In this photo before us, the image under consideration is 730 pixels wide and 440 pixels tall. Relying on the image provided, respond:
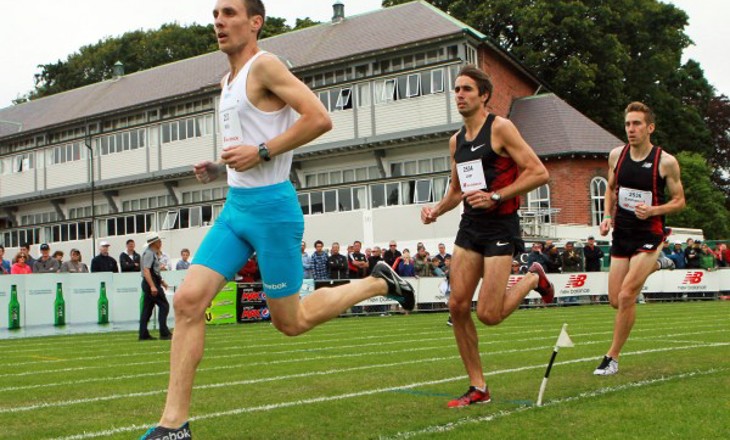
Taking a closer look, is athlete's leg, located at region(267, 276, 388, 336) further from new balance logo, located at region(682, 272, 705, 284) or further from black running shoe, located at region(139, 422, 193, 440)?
new balance logo, located at region(682, 272, 705, 284)

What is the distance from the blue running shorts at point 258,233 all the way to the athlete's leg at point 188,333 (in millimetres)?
101

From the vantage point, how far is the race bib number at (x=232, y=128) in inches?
206

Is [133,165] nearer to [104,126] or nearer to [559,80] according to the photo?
[104,126]

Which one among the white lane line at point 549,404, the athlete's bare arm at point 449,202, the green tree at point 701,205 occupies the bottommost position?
the white lane line at point 549,404

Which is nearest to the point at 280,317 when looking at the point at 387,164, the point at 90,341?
the point at 90,341

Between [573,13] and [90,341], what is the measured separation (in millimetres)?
43708

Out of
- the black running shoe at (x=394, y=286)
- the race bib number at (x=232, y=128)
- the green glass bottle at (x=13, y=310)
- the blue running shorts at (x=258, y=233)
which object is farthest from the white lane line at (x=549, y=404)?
the green glass bottle at (x=13, y=310)

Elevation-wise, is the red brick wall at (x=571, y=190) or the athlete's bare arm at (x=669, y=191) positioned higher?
the red brick wall at (x=571, y=190)

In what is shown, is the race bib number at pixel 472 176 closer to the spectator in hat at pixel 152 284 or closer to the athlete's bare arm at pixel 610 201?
the athlete's bare arm at pixel 610 201

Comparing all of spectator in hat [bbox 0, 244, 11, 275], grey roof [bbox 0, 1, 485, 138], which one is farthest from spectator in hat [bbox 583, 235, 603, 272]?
spectator in hat [bbox 0, 244, 11, 275]

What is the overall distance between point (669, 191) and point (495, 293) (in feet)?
9.83

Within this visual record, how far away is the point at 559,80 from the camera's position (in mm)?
54438

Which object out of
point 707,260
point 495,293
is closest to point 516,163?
point 495,293

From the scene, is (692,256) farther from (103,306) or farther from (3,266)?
(3,266)
